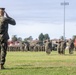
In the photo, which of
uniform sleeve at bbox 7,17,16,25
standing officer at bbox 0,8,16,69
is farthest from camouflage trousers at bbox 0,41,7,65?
uniform sleeve at bbox 7,17,16,25

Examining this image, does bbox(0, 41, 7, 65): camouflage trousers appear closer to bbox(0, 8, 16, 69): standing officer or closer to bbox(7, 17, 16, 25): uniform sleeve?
bbox(0, 8, 16, 69): standing officer

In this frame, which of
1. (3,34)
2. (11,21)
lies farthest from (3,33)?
(11,21)

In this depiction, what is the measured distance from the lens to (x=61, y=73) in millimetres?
14109

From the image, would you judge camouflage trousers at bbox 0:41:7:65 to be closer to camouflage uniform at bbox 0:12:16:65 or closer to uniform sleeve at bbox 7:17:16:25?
camouflage uniform at bbox 0:12:16:65

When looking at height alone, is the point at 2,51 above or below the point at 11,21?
below

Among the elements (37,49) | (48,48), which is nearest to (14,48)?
(37,49)

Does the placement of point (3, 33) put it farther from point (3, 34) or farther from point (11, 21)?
point (11, 21)

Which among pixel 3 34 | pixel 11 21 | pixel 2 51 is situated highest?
pixel 11 21

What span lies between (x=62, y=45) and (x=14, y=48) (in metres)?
33.7

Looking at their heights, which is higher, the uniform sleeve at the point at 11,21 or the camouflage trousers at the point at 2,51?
the uniform sleeve at the point at 11,21

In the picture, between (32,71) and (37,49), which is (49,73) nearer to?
(32,71)

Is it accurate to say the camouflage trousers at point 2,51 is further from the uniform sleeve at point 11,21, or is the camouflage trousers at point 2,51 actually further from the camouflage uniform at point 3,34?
the uniform sleeve at point 11,21

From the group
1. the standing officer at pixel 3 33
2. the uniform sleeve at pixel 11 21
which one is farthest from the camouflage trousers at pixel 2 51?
the uniform sleeve at pixel 11 21

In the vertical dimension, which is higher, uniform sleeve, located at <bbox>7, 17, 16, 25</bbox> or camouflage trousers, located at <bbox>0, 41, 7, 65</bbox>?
uniform sleeve, located at <bbox>7, 17, 16, 25</bbox>
